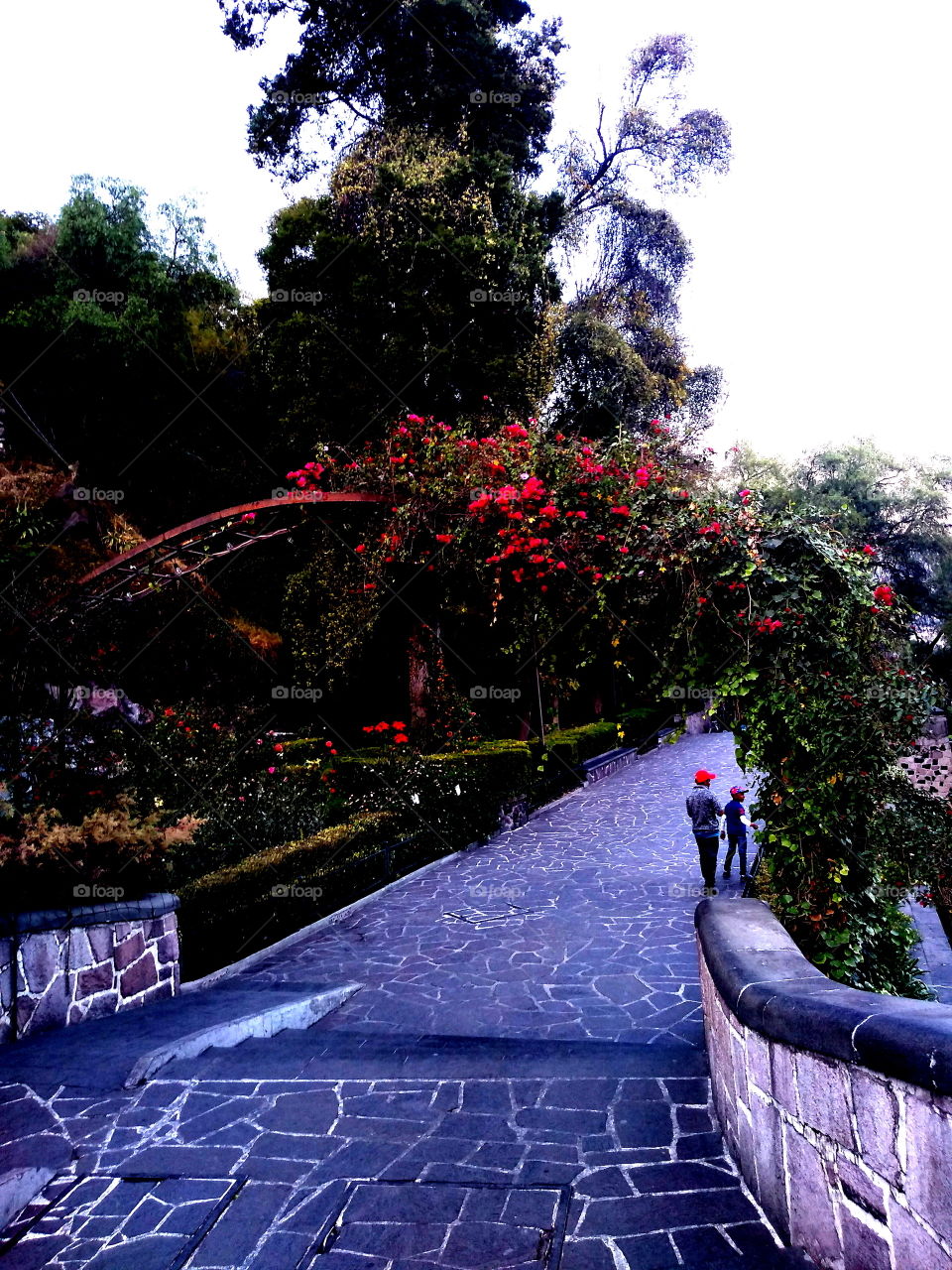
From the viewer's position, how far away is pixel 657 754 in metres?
24.6

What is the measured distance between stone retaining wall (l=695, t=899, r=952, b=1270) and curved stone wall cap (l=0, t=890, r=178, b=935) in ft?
14.1

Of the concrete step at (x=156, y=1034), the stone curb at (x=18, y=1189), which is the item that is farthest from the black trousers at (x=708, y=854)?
the stone curb at (x=18, y=1189)

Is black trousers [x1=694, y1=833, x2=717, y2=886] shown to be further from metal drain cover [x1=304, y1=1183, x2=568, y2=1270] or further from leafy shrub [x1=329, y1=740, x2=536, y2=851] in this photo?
metal drain cover [x1=304, y1=1183, x2=568, y2=1270]

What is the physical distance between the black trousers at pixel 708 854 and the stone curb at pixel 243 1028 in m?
4.41

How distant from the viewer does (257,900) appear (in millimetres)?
7594

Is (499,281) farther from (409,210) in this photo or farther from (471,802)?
(471,802)

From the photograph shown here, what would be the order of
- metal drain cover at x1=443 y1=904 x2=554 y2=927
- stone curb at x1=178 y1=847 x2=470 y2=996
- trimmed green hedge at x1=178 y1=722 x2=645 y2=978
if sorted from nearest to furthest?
1. stone curb at x1=178 y1=847 x2=470 y2=996
2. trimmed green hedge at x1=178 y1=722 x2=645 y2=978
3. metal drain cover at x1=443 y1=904 x2=554 y2=927

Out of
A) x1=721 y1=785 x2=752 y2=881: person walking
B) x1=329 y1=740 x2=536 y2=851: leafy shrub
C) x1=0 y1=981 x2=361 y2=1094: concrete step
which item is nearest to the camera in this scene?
x1=0 y1=981 x2=361 y2=1094: concrete step

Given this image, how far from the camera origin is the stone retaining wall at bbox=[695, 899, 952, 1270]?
204 centimetres

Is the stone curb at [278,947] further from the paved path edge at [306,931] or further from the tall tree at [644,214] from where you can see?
the tall tree at [644,214]

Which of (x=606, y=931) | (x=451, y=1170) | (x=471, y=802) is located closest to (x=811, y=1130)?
(x=451, y=1170)

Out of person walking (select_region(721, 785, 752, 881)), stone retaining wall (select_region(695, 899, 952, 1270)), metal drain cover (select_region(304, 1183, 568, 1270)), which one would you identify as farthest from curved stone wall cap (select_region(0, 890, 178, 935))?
person walking (select_region(721, 785, 752, 881))

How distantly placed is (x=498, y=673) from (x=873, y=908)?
13.5 meters

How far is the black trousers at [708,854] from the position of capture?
913 centimetres
